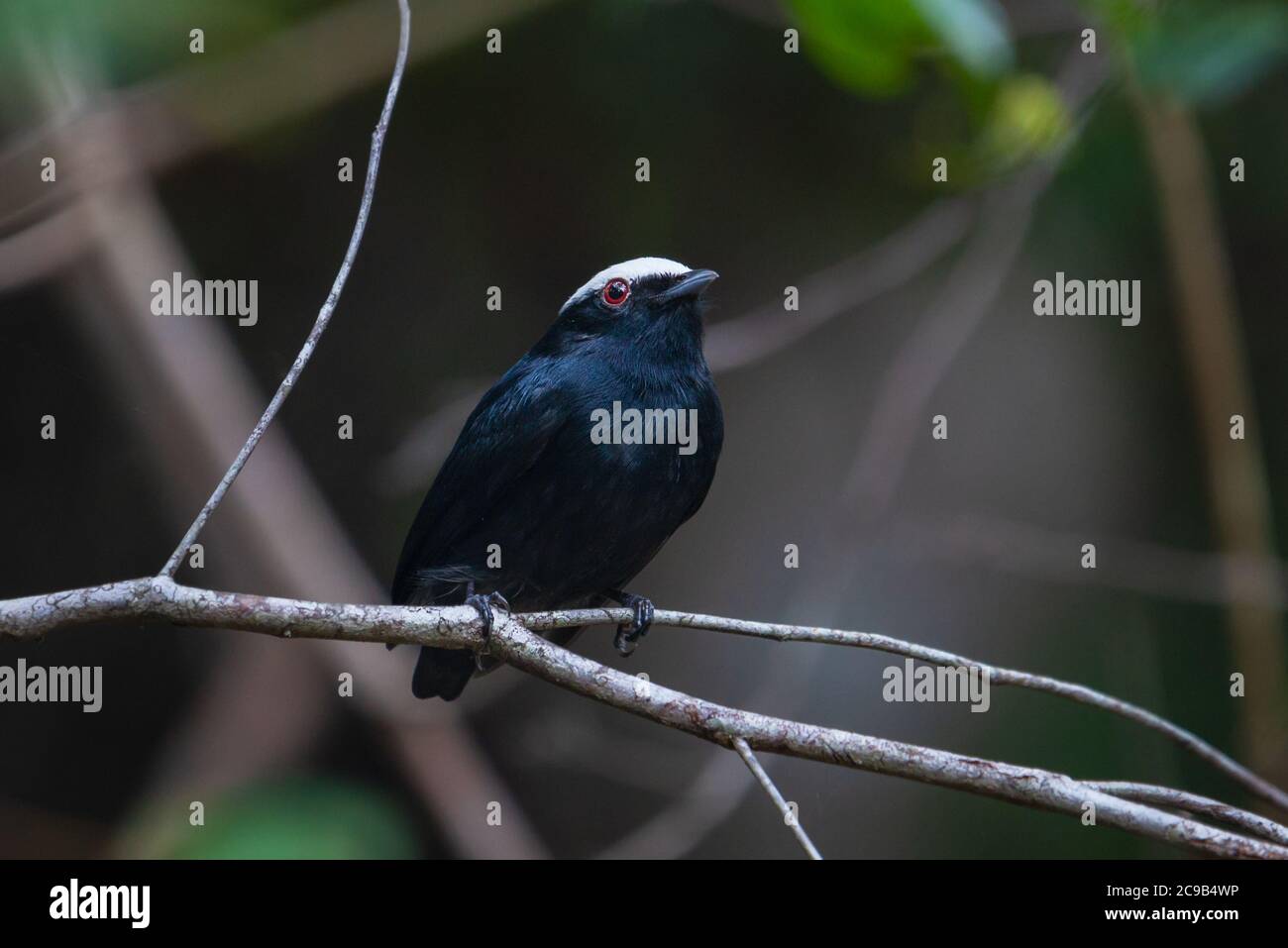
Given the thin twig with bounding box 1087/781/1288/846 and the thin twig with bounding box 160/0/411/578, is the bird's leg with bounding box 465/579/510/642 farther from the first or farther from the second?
the thin twig with bounding box 1087/781/1288/846

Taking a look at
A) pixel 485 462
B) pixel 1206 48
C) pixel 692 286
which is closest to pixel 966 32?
pixel 692 286

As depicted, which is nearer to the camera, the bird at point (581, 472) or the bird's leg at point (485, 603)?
the bird's leg at point (485, 603)

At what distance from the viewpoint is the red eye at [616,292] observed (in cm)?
379

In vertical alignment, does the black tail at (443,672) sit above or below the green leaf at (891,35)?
below

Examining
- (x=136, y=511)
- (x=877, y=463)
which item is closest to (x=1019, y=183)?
(x=877, y=463)

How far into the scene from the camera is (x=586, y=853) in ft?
19.8

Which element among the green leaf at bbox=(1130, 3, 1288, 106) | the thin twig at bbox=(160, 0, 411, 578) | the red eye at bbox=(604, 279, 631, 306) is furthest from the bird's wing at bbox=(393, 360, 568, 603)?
the green leaf at bbox=(1130, 3, 1288, 106)

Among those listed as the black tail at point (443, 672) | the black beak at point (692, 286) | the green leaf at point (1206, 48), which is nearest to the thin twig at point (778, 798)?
the black tail at point (443, 672)

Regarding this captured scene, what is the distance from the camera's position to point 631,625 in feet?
11.6

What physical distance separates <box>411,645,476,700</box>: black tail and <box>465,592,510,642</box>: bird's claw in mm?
342

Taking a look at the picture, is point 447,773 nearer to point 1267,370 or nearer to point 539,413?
point 539,413

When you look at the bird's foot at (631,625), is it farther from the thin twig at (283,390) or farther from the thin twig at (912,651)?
the thin twig at (283,390)

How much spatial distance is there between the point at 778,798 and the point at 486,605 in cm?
88

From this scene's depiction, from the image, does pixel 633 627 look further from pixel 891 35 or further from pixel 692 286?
pixel 891 35
